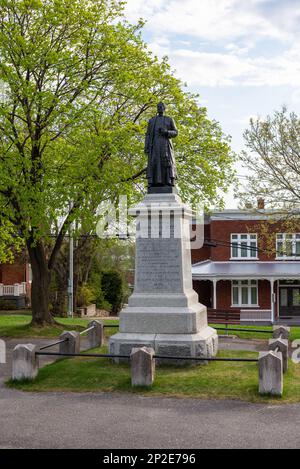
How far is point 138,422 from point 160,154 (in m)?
7.45

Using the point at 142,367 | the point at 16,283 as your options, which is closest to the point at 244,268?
the point at 16,283

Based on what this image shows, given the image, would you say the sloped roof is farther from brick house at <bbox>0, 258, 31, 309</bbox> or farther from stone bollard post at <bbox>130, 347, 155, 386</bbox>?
stone bollard post at <bbox>130, 347, 155, 386</bbox>

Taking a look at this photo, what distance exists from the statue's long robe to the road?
19.1 ft

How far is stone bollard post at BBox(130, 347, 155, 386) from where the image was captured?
35.8 ft

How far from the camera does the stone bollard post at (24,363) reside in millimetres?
11797

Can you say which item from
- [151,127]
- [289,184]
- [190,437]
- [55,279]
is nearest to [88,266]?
[55,279]

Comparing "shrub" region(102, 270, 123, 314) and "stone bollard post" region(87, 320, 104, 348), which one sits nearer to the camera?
"stone bollard post" region(87, 320, 104, 348)

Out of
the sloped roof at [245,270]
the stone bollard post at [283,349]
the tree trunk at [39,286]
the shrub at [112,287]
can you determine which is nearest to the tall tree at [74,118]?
the tree trunk at [39,286]

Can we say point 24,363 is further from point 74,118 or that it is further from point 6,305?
point 6,305

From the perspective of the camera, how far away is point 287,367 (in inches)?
508

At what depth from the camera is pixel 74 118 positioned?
767 inches

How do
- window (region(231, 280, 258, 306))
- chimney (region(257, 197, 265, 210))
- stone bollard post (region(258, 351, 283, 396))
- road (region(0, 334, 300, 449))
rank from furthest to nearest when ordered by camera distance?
window (region(231, 280, 258, 306)), chimney (region(257, 197, 265, 210)), stone bollard post (region(258, 351, 283, 396)), road (region(0, 334, 300, 449))

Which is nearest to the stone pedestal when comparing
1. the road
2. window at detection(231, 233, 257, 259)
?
the road

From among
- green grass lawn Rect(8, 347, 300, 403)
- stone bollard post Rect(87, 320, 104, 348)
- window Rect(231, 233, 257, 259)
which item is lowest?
green grass lawn Rect(8, 347, 300, 403)
